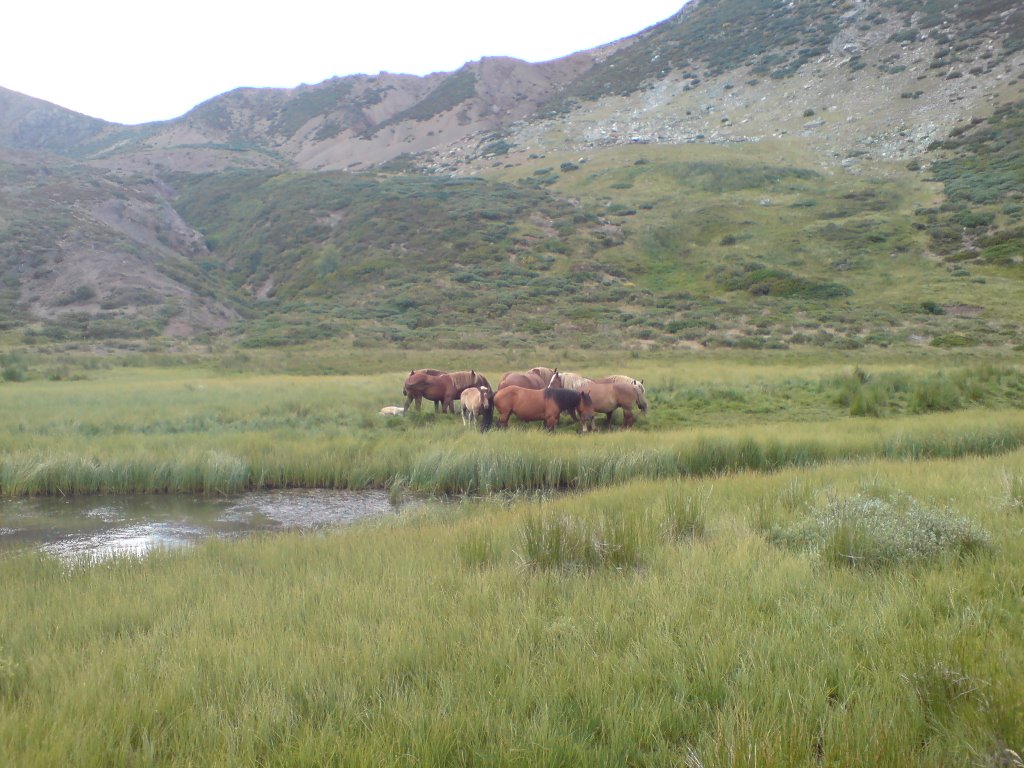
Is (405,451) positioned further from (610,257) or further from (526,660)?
(610,257)

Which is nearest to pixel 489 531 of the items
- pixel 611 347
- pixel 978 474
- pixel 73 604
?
pixel 73 604

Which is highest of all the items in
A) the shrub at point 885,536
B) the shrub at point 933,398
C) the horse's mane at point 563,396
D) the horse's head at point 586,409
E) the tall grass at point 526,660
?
the tall grass at point 526,660

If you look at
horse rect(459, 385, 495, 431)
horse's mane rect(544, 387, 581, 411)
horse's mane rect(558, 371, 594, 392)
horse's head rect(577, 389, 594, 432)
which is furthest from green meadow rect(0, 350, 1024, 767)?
horse's mane rect(558, 371, 594, 392)

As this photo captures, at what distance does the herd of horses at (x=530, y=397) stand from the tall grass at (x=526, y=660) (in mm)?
10253

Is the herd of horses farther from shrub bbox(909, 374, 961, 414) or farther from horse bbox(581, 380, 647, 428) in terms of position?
shrub bbox(909, 374, 961, 414)

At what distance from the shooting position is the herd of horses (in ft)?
54.4

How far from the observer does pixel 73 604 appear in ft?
17.4

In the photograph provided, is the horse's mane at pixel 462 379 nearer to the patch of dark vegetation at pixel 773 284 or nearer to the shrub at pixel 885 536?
the shrub at pixel 885 536

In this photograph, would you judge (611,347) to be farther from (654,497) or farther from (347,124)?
(347,124)

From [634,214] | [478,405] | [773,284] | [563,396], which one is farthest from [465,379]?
[634,214]

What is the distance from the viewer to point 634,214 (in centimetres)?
6794

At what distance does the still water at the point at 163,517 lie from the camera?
921 centimetres

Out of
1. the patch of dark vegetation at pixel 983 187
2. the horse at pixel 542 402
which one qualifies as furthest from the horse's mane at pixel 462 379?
the patch of dark vegetation at pixel 983 187

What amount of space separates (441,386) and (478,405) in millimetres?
2324
